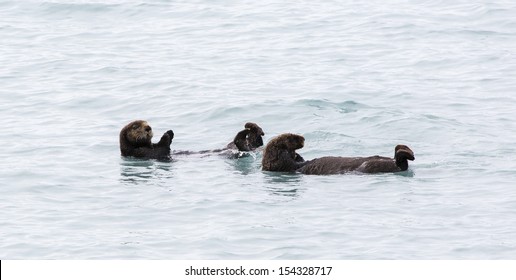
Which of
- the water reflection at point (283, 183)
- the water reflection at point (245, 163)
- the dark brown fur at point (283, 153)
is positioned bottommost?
the water reflection at point (283, 183)

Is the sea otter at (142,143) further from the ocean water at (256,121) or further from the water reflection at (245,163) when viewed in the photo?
the water reflection at (245,163)

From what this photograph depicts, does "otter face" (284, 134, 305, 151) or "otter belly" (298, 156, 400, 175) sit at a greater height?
"otter face" (284, 134, 305, 151)

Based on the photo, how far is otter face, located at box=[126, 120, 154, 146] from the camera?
42.3 feet

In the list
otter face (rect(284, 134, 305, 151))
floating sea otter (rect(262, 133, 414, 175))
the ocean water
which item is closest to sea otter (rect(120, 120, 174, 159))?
the ocean water

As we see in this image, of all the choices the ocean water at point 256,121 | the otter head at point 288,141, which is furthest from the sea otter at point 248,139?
the otter head at point 288,141

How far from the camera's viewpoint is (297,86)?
662 inches

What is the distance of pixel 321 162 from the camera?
11789mm

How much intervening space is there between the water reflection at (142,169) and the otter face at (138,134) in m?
0.21

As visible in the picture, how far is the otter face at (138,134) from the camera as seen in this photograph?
12906 millimetres

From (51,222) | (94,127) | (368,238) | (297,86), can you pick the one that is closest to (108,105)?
(94,127)

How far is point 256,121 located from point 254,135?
212 cm

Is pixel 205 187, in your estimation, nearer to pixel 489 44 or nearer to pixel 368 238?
pixel 368 238

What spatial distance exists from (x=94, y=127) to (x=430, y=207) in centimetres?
584

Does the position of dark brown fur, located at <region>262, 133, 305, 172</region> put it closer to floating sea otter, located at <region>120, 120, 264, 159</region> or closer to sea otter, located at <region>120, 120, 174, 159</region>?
floating sea otter, located at <region>120, 120, 264, 159</region>
